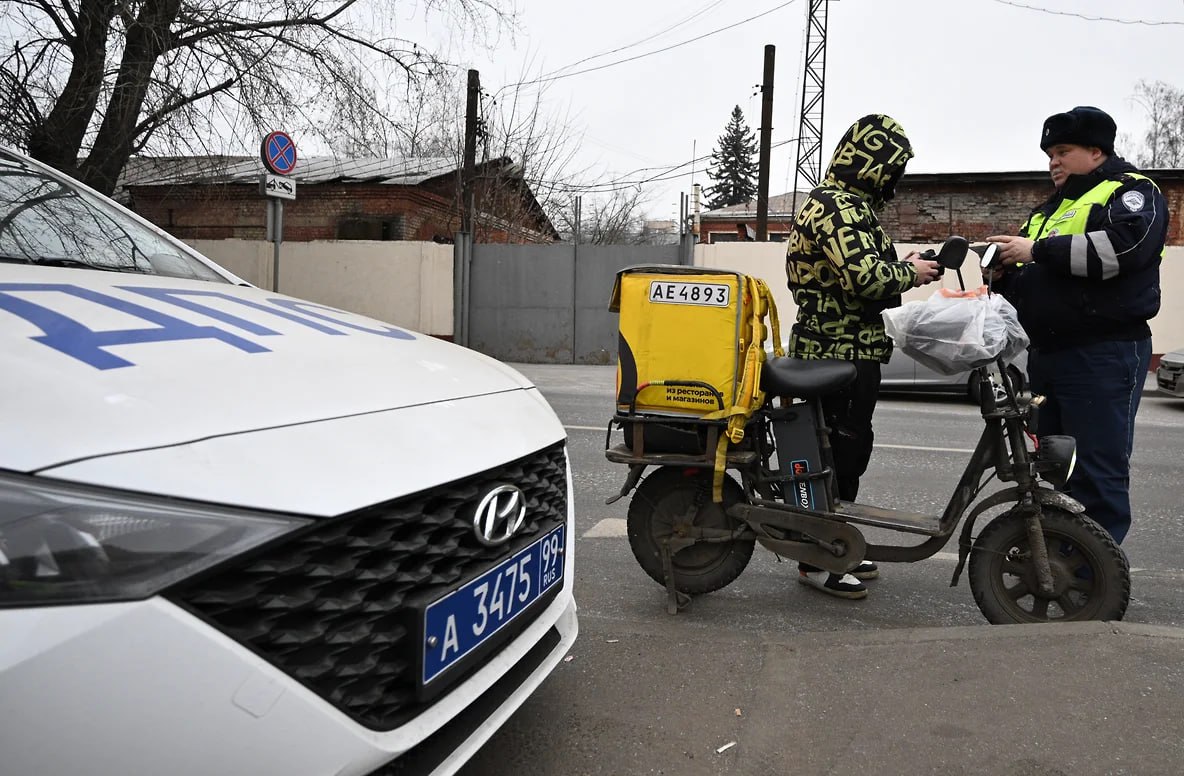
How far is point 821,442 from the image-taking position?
3.17m

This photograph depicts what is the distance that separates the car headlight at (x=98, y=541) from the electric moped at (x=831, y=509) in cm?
182

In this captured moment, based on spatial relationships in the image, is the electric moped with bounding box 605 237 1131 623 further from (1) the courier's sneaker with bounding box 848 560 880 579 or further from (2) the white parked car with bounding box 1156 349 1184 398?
(2) the white parked car with bounding box 1156 349 1184 398

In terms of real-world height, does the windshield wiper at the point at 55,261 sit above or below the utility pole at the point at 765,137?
below

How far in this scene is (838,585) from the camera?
11.8ft

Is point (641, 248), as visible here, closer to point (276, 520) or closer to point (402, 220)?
point (402, 220)

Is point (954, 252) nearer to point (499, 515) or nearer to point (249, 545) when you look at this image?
point (499, 515)

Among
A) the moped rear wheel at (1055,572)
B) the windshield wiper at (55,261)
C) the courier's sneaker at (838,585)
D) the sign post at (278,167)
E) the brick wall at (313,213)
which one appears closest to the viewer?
the windshield wiper at (55,261)

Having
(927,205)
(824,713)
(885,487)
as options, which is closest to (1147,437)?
(885,487)

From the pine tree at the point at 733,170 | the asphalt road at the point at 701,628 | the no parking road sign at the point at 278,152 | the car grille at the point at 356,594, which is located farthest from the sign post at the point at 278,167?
the pine tree at the point at 733,170

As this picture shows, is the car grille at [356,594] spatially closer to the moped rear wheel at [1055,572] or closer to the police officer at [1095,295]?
the moped rear wheel at [1055,572]

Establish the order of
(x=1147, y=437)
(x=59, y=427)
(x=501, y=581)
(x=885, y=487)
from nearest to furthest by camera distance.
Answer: (x=59, y=427)
(x=501, y=581)
(x=885, y=487)
(x=1147, y=437)

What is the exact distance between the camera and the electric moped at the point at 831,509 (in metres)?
2.95

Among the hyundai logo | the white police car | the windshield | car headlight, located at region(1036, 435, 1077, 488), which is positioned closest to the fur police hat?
car headlight, located at region(1036, 435, 1077, 488)

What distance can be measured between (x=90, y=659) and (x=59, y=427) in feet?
1.10
